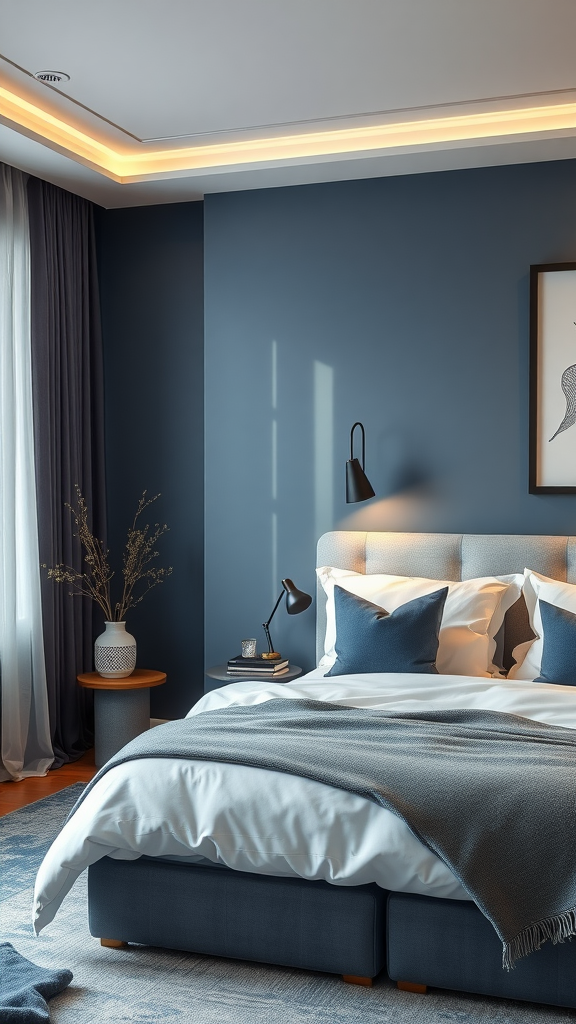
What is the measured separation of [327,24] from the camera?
3391mm

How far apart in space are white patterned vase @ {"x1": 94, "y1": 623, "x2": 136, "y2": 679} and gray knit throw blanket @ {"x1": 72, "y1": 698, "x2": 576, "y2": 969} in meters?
1.70

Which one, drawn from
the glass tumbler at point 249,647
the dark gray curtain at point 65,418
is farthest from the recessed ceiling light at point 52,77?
the glass tumbler at point 249,647

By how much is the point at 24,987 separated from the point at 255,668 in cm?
206

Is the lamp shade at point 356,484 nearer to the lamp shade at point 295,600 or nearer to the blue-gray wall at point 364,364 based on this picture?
the blue-gray wall at point 364,364

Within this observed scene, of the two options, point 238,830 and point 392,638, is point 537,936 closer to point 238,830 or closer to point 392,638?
point 238,830

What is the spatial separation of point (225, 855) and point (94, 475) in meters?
3.03

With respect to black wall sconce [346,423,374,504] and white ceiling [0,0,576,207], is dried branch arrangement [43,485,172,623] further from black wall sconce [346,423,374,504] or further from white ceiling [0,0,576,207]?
white ceiling [0,0,576,207]

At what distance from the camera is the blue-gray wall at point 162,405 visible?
528cm

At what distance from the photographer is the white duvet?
98.8 inches

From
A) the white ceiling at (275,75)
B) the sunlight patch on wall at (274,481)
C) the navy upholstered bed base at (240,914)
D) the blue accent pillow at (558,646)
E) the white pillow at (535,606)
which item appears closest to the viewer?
the navy upholstered bed base at (240,914)

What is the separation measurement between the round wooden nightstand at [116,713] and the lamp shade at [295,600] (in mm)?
822

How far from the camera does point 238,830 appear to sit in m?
2.63

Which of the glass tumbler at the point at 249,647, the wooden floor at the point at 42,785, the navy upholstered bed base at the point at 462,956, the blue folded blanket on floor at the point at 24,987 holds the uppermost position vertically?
the glass tumbler at the point at 249,647

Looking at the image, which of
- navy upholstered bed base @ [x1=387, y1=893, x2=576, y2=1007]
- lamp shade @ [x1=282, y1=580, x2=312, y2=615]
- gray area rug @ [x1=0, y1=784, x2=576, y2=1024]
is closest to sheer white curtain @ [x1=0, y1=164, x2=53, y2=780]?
lamp shade @ [x1=282, y1=580, x2=312, y2=615]
